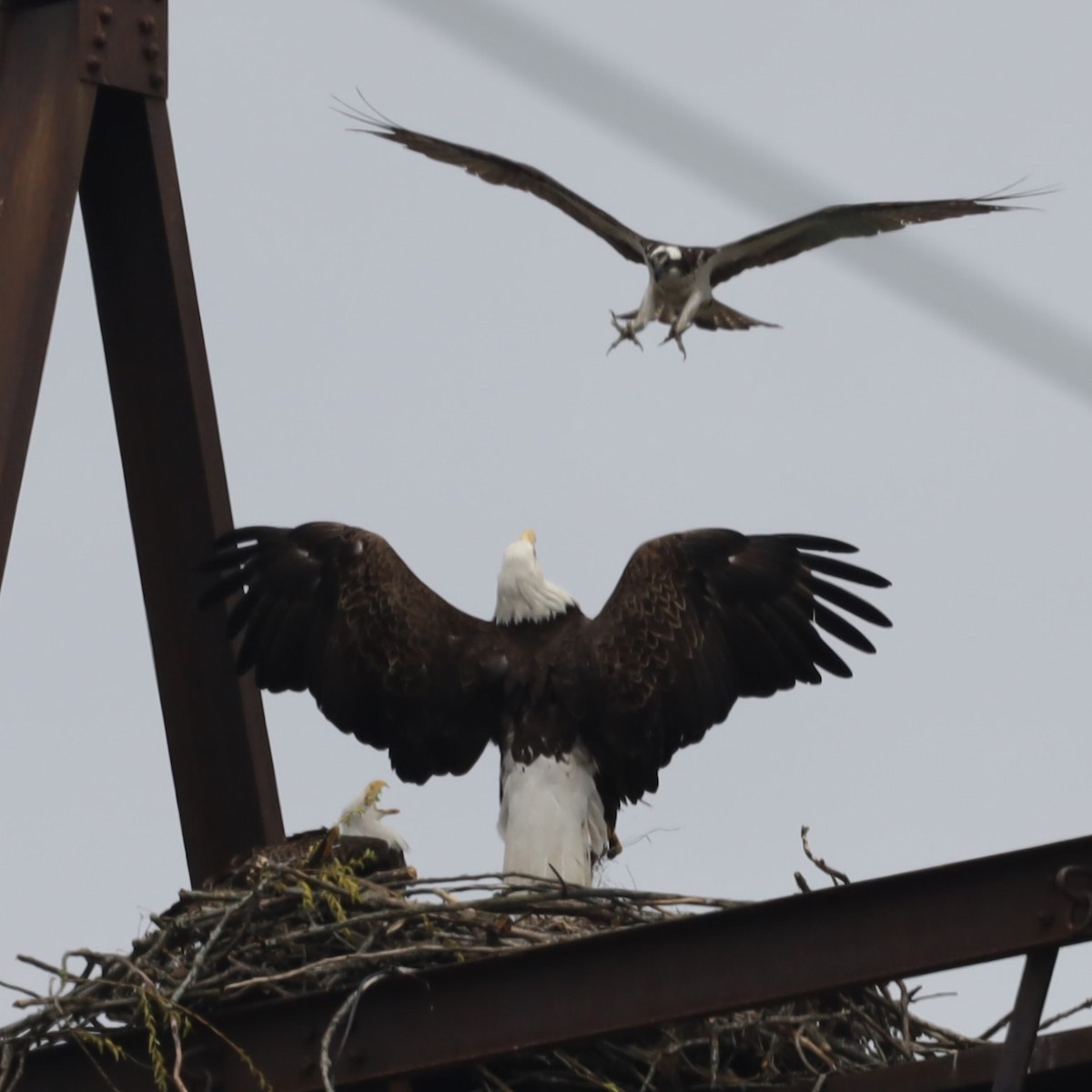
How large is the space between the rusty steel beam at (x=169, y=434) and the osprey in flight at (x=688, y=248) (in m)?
2.68

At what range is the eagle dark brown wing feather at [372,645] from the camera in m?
10.2

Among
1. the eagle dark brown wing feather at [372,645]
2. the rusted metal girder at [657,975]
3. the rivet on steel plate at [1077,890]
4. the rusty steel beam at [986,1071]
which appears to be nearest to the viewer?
the rivet on steel plate at [1077,890]

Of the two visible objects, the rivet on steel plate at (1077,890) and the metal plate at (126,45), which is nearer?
the rivet on steel plate at (1077,890)

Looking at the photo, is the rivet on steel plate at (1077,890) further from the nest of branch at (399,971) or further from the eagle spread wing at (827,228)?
the eagle spread wing at (827,228)

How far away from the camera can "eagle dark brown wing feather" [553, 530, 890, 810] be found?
1002cm

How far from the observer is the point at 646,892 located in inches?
315

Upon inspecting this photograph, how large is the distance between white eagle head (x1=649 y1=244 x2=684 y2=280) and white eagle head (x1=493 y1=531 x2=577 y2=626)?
1857mm

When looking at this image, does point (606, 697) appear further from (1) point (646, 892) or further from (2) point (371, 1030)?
(2) point (371, 1030)

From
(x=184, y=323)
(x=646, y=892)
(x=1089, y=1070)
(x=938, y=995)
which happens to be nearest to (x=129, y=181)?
(x=184, y=323)

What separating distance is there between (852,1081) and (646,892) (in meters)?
1.07

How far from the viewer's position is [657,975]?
6.89 meters

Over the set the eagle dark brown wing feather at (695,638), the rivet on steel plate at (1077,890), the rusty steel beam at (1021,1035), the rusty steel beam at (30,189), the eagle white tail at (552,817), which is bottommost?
the rusty steel beam at (1021,1035)

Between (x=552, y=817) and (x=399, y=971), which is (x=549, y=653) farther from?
(x=399, y=971)

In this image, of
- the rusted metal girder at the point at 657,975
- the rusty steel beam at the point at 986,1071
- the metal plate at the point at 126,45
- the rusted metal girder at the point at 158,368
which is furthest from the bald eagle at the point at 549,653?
the rusty steel beam at the point at 986,1071
